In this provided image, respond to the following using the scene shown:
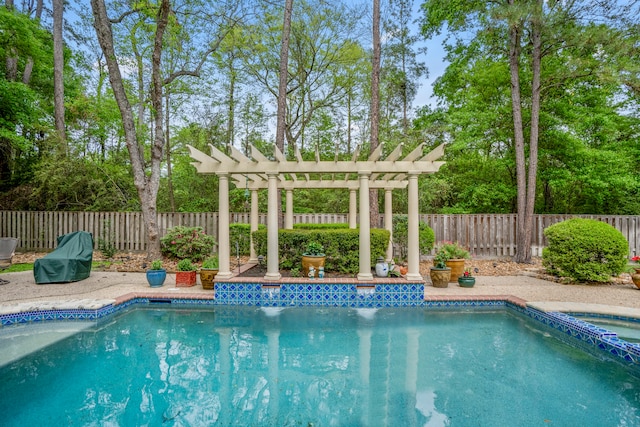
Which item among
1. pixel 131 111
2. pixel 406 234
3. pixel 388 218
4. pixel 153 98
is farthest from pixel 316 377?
pixel 153 98

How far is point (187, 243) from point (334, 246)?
4535 millimetres

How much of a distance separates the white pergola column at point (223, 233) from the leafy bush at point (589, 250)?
6677 mm

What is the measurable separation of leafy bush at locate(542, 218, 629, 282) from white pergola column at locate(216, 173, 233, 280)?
668 cm

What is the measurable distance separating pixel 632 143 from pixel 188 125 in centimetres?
1592

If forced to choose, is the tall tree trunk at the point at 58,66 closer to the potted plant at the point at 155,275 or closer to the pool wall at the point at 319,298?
the potted plant at the point at 155,275

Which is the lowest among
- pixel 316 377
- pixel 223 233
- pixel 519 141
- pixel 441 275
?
pixel 316 377

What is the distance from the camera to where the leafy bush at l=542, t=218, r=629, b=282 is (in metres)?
6.31

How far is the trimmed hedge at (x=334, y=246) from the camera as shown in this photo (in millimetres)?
6535

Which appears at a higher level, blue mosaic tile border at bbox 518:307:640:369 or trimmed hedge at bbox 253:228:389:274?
trimmed hedge at bbox 253:228:389:274

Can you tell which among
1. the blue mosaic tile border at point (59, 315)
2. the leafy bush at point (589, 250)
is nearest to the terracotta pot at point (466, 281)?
the leafy bush at point (589, 250)

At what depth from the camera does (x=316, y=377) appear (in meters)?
3.22

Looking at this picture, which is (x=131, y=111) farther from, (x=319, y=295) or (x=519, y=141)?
(x=519, y=141)

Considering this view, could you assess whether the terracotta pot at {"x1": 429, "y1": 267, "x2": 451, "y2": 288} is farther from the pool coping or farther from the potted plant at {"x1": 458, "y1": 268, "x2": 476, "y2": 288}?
the pool coping

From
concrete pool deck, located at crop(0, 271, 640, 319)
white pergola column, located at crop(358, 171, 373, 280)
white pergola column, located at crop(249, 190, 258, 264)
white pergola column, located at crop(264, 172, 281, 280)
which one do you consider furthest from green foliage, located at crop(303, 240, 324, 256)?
white pergola column, located at crop(249, 190, 258, 264)
